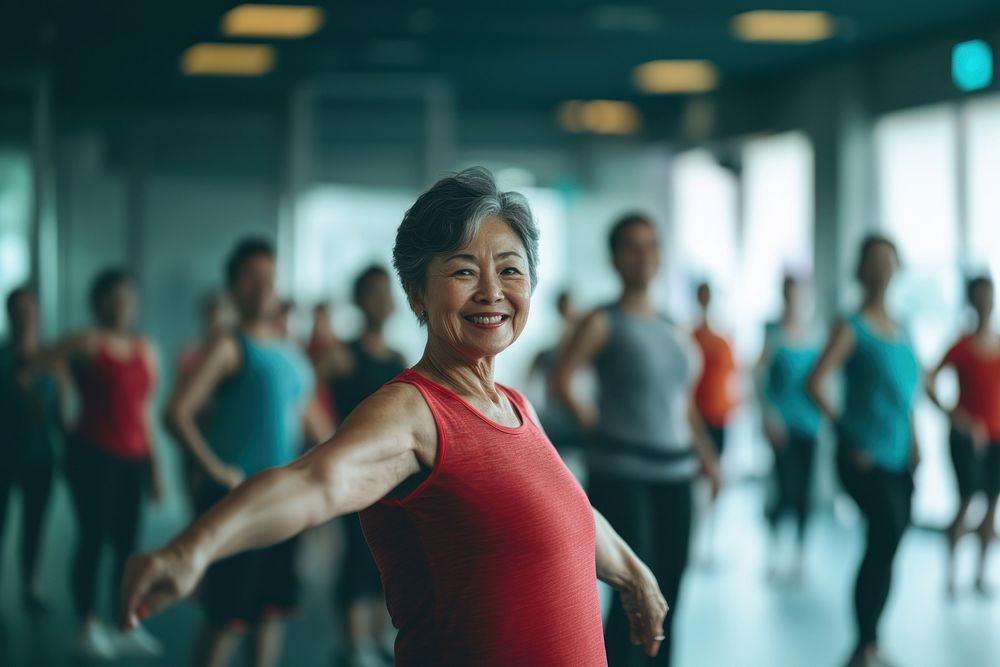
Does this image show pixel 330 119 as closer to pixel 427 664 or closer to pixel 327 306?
pixel 327 306

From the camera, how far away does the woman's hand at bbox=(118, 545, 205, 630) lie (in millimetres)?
1084

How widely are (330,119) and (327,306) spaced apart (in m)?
2.31

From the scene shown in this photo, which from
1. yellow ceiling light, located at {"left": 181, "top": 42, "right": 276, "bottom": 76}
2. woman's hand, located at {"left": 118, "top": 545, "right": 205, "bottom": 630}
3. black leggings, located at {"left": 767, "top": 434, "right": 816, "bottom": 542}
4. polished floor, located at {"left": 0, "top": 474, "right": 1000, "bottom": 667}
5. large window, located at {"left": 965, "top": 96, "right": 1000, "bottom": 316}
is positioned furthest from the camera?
yellow ceiling light, located at {"left": 181, "top": 42, "right": 276, "bottom": 76}

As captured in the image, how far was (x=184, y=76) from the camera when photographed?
9688 mm

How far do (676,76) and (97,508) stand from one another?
6.79 meters

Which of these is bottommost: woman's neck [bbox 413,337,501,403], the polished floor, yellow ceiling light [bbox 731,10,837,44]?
the polished floor

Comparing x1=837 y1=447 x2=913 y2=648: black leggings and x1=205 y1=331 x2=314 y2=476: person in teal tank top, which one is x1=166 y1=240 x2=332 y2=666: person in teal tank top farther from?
x1=837 y1=447 x2=913 y2=648: black leggings

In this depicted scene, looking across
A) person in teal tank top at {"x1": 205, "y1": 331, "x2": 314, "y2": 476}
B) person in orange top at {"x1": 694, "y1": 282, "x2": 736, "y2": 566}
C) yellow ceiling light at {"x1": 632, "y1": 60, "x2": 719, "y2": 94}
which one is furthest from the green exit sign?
person in teal tank top at {"x1": 205, "y1": 331, "x2": 314, "y2": 476}

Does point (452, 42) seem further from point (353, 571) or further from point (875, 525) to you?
point (875, 525)

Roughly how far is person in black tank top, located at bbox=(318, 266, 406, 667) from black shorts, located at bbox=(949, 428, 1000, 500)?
3154 millimetres

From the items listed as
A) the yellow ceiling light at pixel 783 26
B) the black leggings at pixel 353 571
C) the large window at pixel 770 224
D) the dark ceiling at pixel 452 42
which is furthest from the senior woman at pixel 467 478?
the large window at pixel 770 224

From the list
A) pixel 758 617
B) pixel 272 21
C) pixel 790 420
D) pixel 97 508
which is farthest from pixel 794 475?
pixel 272 21

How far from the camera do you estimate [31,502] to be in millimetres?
6113

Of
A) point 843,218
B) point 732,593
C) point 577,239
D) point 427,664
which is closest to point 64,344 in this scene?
point 732,593
